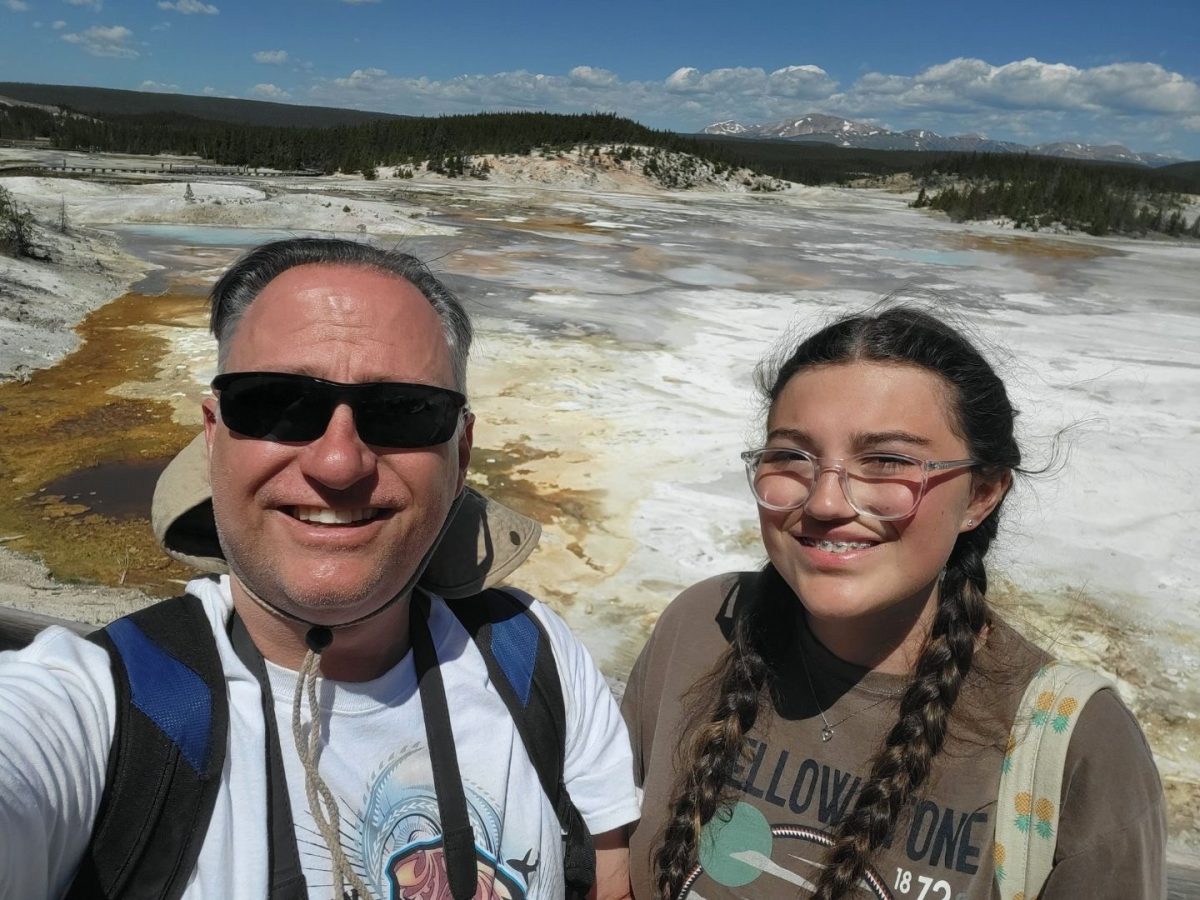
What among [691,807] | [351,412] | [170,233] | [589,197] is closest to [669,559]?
[691,807]

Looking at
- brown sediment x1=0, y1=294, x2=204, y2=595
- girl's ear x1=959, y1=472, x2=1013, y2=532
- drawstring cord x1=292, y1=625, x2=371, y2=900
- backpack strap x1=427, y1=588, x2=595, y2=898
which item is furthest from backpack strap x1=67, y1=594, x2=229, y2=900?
brown sediment x1=0, y1=294, x2=204, y2=595

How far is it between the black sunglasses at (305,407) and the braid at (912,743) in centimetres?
100

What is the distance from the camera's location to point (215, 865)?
1.21m

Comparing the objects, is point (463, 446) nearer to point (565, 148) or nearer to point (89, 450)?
point (89, 450)

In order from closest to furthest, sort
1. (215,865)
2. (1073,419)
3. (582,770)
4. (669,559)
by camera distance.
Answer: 1. (215,865)
2. (582,770)
3. (669,559)
4. (1073,419)

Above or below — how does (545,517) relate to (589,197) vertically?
below

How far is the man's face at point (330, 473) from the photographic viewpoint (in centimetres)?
138

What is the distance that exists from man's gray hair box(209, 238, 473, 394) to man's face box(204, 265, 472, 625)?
32 mm

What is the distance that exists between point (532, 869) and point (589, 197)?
31.1m

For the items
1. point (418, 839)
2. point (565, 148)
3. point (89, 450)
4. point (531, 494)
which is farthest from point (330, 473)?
point (565, 148)

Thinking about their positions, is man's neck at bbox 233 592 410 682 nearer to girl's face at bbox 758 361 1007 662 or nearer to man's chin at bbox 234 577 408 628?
man's chin at bbox 234 577 408 628

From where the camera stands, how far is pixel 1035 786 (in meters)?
1.40

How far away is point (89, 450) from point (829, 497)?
591cm

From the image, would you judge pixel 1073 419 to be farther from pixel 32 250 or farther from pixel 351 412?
pixel 32 250
